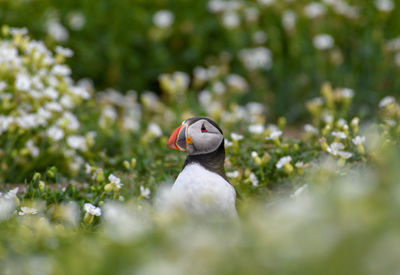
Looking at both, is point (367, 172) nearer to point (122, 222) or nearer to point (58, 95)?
point (122, 222)

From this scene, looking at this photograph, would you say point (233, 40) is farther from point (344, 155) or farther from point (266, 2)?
point (344, 155)

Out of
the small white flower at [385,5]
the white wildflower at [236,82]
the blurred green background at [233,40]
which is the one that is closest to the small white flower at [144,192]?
the white wildflower at [236,82]

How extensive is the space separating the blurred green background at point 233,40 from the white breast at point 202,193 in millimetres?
3623

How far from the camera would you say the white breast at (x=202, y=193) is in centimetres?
252

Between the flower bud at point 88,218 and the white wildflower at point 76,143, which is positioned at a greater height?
the white wildflower at point 76,143

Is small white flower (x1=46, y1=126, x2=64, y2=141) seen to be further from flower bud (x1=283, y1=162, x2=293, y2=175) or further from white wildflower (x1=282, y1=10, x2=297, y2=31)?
white wildflower (x1=282, y1=10, x2=297, y2=31)

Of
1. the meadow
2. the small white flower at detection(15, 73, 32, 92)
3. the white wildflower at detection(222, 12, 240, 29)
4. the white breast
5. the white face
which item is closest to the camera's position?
the meadow

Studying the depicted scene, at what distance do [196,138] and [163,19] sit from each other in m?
3.99

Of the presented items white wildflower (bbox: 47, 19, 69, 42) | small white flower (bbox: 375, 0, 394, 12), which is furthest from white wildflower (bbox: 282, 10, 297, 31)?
white wildflower (bbox: 47, 19, 69, 42)

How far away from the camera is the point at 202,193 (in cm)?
253

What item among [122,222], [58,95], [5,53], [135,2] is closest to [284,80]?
[135,2]

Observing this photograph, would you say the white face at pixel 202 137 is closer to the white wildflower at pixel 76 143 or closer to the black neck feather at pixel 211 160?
the black neck feather at pixel 211 160

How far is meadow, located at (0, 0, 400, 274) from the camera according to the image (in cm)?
155

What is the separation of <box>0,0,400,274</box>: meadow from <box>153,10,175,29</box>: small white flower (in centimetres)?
3
